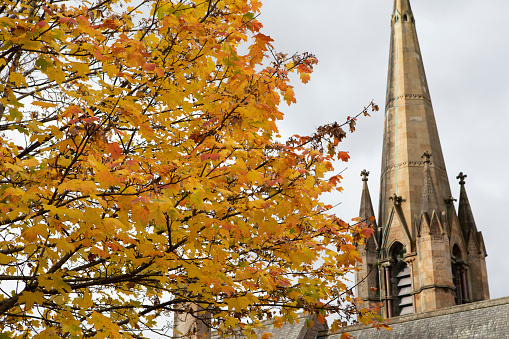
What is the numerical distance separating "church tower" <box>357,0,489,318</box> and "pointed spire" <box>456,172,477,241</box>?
55 mm

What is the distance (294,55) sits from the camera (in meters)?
9.39

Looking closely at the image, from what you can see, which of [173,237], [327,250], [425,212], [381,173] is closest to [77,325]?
[173,237]

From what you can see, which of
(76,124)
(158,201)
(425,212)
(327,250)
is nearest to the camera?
(158,201)

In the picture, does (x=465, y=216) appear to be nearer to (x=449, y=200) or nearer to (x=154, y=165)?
(x=449, y=200)

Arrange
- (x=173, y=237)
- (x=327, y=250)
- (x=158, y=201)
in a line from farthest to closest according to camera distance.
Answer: (x=327, y=250)
(x=173, y=237)
(x=158, y=201)

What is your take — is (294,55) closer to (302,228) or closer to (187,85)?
(187,85)

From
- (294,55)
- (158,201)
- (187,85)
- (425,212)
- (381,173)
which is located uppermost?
(381,173)

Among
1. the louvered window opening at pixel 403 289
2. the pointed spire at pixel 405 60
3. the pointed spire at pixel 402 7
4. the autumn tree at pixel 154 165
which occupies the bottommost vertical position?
the autumn tree at pixel 154 165

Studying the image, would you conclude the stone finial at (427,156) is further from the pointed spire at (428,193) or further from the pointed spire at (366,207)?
the pointed spire at (366,207)

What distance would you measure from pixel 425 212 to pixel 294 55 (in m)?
26.7

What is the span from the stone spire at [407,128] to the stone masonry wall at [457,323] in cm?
979

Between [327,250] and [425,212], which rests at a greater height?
[425,212]

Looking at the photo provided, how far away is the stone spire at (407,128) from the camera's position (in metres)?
37.1

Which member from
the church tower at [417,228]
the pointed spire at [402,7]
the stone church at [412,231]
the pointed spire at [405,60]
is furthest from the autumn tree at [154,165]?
the pointed spire at [402,7]
